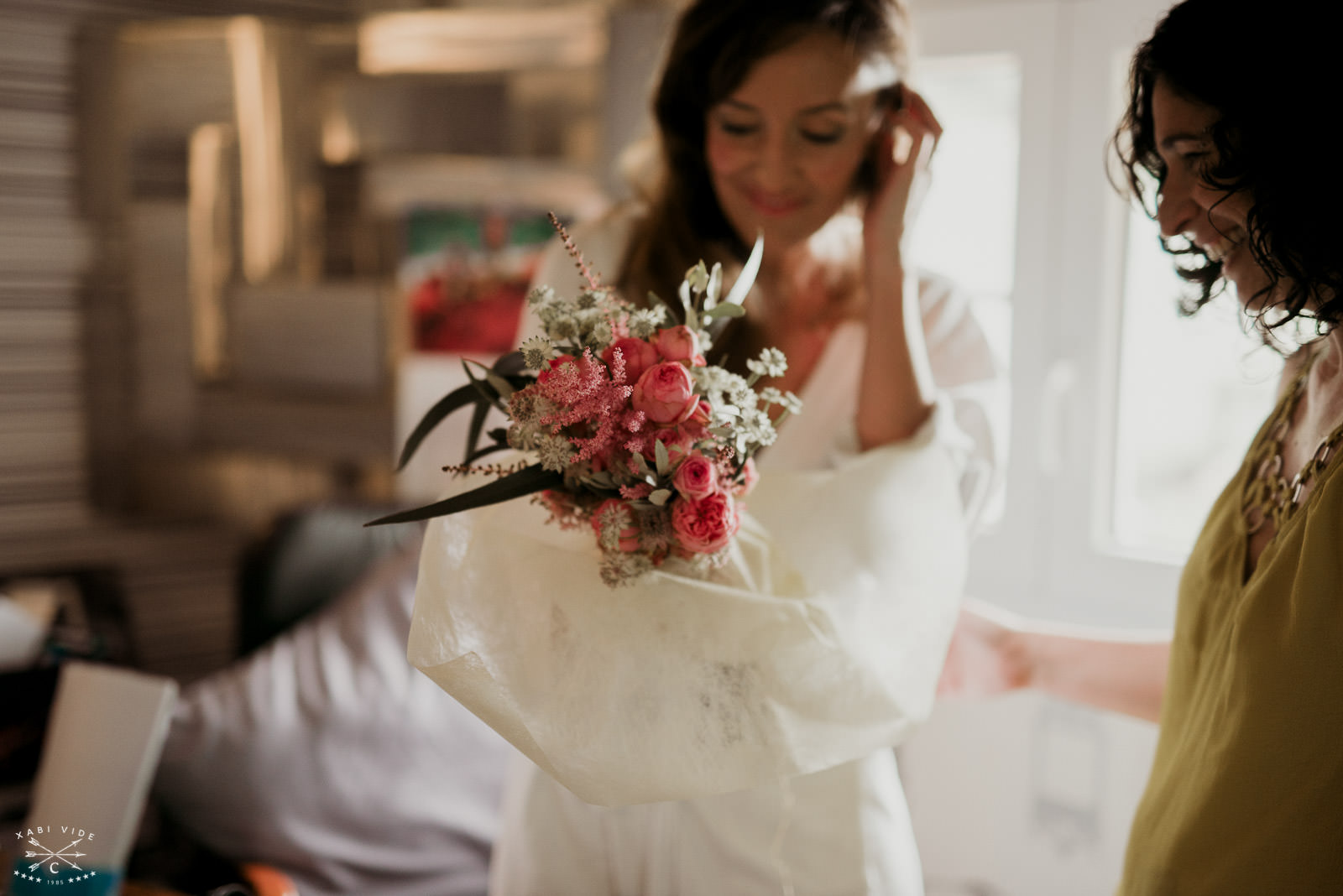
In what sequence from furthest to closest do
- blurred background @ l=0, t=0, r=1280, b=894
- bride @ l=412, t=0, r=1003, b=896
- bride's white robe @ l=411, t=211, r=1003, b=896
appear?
blurred background @ l=0, t=0, r=1280, b=894
bride @ l=412, t=0, r=1003, b=896
bride's white robe @ l=411, t=211, r=1003, b=896

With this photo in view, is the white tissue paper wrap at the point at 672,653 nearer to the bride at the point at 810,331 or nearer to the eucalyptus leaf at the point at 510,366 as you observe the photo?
the bride at the point at 810,331

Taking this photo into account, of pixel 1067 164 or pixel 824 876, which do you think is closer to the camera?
pixel 824 876

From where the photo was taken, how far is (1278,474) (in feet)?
3.35

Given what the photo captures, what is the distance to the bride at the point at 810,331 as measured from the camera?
105 cm

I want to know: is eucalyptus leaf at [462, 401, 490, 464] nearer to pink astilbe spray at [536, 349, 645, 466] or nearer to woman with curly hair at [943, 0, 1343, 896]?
pink astilbe spray at [536, 349, 645, 466]

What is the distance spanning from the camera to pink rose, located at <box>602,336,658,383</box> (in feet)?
2.79

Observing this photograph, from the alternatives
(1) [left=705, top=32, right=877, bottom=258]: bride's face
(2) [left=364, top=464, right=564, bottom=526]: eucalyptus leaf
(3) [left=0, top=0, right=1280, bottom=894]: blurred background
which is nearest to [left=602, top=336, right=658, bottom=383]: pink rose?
(2) [left=364, top=464, right=564, bottom=526]: eucalyptus leaf

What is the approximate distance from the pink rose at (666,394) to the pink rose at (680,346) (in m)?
0.01

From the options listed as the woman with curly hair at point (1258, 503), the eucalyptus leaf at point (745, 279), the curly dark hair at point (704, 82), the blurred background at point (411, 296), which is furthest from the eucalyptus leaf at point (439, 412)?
the blurred background at point (411, 296)

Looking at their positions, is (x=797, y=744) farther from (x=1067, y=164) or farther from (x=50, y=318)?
(x=50, y=318)

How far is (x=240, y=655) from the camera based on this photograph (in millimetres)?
2213

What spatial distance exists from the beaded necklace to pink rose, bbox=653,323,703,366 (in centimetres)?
52

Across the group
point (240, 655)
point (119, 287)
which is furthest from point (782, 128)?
point (119, 287)

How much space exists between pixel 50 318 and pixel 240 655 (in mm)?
1109
